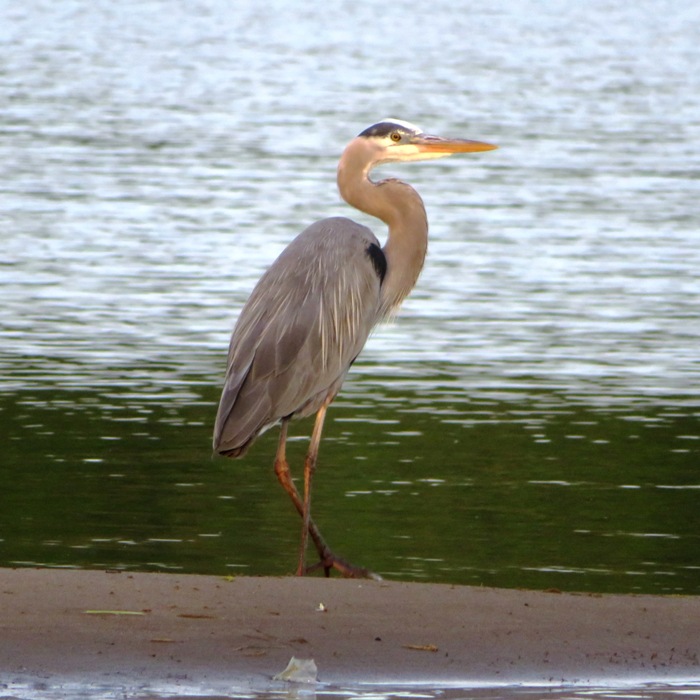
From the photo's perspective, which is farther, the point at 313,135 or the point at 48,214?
the point at 313,135

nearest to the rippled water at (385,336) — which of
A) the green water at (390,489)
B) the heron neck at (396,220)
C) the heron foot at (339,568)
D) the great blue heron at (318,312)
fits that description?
the green water at (390,489)

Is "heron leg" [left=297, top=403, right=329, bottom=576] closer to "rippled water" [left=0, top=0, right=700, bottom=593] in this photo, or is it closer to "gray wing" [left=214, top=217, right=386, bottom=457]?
"gray wing" [left=214, top=217, right=386, bottom=457]

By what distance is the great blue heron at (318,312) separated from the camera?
8.18m

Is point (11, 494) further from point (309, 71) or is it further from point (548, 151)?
point (309, 71)

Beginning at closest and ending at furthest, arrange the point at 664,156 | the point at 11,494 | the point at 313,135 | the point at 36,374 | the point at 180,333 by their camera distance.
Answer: the point at 11,494 < the point at 36,374 < the point at 180,333 < the point at 664,156 < the point at 313,135

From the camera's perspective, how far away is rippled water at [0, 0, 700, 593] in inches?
359

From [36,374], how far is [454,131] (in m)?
14.6

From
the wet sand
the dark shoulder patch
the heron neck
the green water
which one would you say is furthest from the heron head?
the wet sand

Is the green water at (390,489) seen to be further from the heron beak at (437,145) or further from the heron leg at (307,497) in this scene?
the heron beak at (437,145)

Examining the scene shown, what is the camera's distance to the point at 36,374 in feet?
40.9

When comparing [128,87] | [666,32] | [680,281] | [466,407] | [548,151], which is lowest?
[666,32]

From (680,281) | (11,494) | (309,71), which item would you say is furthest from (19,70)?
(11,494)

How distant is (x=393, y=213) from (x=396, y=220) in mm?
36

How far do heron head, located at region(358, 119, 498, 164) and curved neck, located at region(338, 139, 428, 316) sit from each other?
3.1 inches
